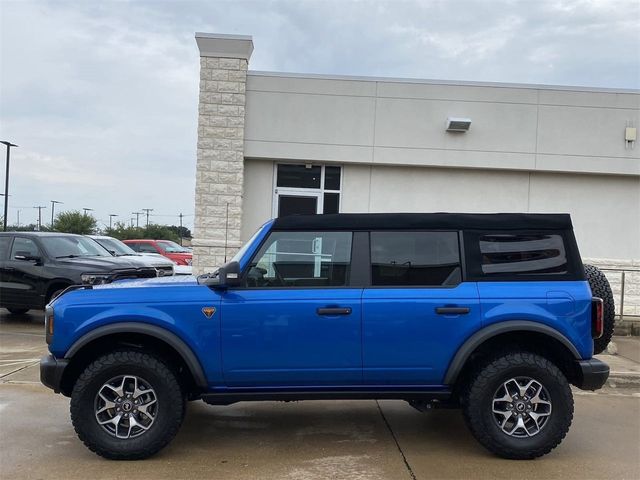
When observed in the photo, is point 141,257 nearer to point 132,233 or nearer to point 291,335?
point 291,335

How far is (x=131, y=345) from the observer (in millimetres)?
4414

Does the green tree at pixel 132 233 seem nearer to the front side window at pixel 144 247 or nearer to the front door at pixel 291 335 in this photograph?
the front side window at pixel 144 247

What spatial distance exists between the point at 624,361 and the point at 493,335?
480cm

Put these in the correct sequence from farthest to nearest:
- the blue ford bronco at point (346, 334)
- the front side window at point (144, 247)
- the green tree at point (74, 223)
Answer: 1. the green tree at point (74, 223)
2. the front side window at point (144, 247)
3. the blue ford bronco at point (346, 334)

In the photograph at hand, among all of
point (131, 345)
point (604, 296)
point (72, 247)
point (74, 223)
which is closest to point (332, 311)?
point (131, 345)

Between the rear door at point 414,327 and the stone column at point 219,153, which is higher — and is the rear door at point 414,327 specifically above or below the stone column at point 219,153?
below

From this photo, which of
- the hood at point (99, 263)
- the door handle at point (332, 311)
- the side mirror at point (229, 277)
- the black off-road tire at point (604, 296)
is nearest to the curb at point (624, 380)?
the black off-road tire at point (604, 296)

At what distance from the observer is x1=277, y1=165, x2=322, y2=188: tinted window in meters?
11.4

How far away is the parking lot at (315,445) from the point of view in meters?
4.14

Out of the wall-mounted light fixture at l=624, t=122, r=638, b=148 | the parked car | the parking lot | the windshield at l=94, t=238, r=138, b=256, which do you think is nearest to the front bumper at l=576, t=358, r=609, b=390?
the parking lot

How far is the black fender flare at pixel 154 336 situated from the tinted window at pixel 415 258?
4.93ft

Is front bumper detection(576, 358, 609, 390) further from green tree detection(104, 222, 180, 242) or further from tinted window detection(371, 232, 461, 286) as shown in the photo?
green tree detection(104, 222, 180, 242)

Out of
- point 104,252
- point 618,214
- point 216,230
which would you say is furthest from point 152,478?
point 618,214

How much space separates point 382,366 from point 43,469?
2590 mm
